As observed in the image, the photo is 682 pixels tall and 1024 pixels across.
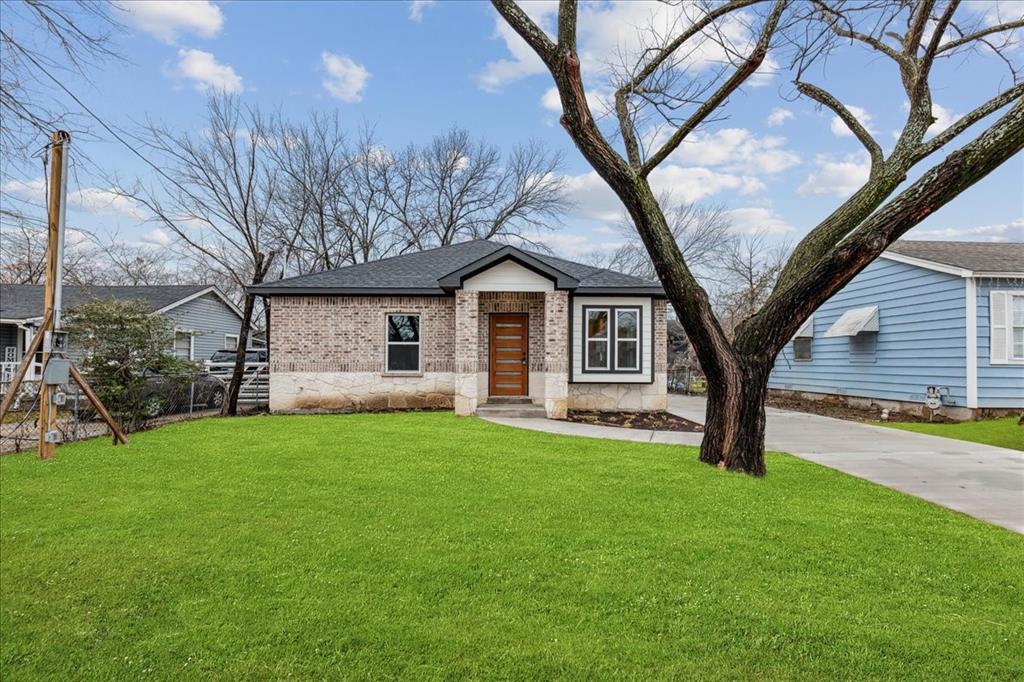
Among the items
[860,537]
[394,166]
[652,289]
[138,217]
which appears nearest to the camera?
[860,537]

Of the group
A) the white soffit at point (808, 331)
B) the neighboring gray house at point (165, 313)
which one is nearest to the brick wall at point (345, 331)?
the neighboring gray house at point (165, 313)

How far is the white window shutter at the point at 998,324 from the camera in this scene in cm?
1225

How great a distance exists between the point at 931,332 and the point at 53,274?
680 inches

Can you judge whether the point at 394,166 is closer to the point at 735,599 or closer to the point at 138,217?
the point at 138,217

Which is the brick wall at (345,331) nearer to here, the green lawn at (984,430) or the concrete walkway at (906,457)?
the concrete walkway at (906,457)

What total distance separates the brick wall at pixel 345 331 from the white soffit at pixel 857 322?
1072 centimetres

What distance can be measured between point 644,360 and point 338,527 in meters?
9.99

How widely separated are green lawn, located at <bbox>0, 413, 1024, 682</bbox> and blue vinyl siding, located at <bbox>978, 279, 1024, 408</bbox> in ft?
28.9

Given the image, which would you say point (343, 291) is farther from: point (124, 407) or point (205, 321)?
point (205, 321)

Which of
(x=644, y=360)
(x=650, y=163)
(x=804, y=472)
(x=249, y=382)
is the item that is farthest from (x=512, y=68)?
(x=804, y=472)

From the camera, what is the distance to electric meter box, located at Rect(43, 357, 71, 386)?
786 centimetres

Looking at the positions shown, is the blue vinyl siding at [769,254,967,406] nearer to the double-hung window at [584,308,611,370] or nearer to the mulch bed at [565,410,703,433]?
the mulch bed at [565,410,703,433]

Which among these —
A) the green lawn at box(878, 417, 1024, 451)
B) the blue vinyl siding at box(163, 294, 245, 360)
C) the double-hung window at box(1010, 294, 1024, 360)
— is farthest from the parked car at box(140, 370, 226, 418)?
the double-hung window at box(1010, 294, 1024, 360)

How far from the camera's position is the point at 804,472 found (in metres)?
6.96
